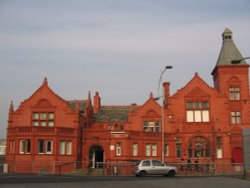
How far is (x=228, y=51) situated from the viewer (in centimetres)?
5528

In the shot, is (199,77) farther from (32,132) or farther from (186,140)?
(32,132)

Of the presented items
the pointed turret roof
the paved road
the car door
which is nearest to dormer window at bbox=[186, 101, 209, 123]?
the pointed turret roof

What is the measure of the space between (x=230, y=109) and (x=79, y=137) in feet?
70.4

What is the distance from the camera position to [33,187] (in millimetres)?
18750

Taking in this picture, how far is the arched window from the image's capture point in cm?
5022

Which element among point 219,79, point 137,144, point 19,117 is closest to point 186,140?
point 137,144

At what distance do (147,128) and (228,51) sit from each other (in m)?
17.1

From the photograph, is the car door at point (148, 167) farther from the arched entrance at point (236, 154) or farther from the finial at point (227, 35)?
the finial at point (227, 35)

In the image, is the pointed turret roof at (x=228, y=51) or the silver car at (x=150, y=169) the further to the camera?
the pointed turret roof at (x=228, y=51)

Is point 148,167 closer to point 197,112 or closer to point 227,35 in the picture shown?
point 197,112

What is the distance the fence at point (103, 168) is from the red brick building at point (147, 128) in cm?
76

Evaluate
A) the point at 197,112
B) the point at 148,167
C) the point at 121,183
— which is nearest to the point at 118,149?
the point at 197,112

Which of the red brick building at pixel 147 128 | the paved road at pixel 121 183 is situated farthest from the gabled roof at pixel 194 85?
the paved road at pixel 121 183

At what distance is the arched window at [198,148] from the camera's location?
50.2 m
